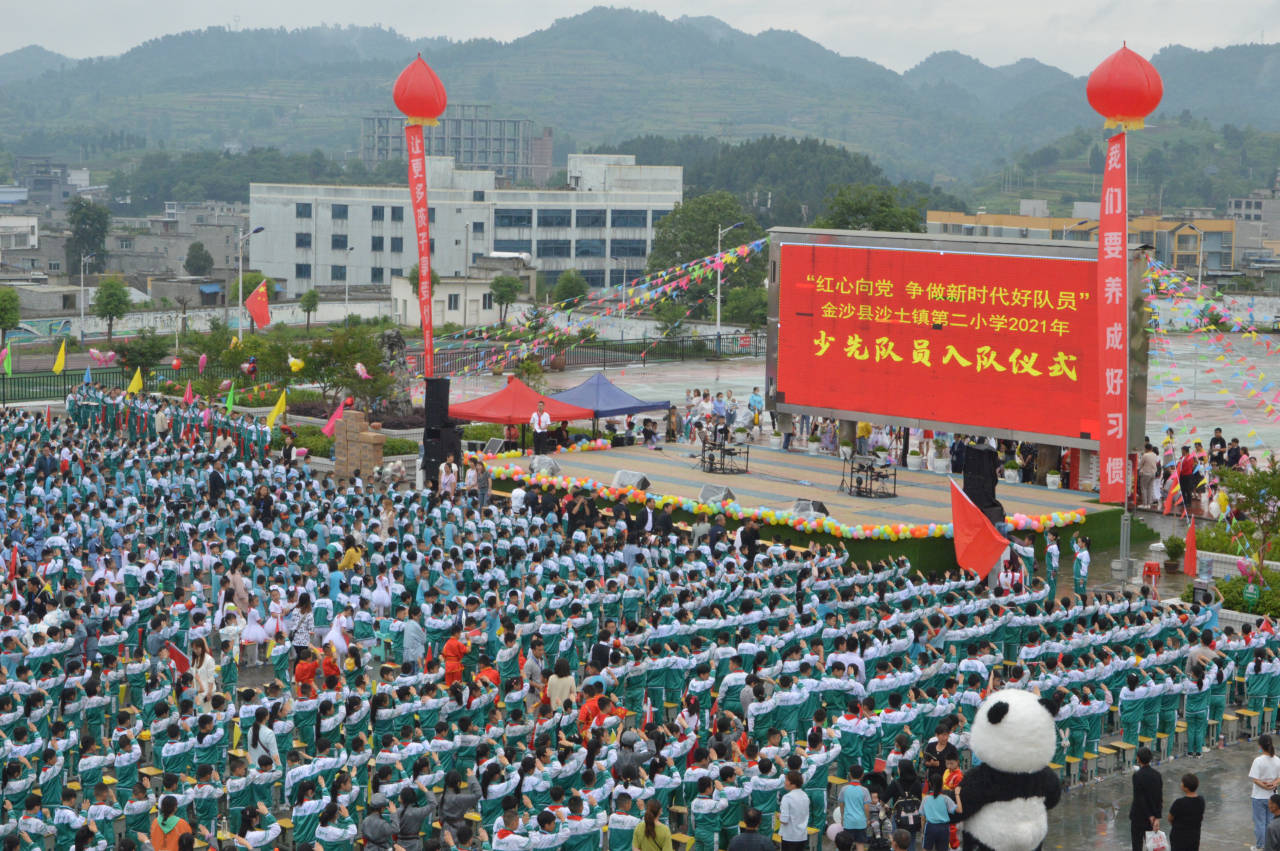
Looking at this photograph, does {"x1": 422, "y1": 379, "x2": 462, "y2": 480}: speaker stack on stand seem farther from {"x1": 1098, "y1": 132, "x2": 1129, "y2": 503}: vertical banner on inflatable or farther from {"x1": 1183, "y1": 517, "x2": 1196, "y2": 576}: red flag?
{"x1": 1183, "y1": 517, "x2": 1196, "y2": 576}: red flag

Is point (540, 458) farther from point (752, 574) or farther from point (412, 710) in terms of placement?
point (412, 710)

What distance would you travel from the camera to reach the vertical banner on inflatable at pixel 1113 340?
20.7m

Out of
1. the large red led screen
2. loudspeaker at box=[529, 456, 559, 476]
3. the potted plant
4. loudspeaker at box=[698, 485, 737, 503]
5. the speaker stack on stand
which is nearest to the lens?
the potted plant

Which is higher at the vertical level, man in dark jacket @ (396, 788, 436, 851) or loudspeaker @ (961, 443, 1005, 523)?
loudspeaker @ (961, 443, 1005, 523)

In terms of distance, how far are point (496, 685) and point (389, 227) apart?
7537 centimetres

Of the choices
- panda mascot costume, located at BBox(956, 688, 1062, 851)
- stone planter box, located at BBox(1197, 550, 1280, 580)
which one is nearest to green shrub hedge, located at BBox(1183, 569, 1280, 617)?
stone planter box, located at BBox(1197, 550, 1280, 580)

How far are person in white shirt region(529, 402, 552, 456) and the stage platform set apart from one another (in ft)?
1.39

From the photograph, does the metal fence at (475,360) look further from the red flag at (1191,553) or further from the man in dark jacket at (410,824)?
the man in dark jacket at (410,824)

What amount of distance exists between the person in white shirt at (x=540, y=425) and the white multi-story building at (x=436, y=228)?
5729cm

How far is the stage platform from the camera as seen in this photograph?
2656 cm

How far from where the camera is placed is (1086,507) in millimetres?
27016

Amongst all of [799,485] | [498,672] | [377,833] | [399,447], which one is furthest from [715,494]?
[377,833]

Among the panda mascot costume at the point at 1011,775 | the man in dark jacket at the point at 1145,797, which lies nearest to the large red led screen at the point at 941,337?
the man in dark jacket at the point at 1145,797

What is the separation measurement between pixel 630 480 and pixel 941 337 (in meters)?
6.15
